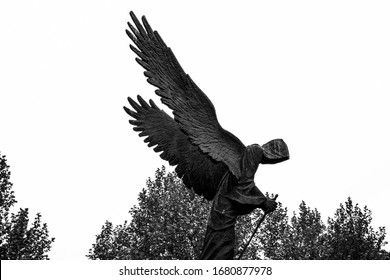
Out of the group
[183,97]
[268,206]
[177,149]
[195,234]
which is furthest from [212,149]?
[195,234]

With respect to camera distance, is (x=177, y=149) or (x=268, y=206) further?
(x=177, y=149)

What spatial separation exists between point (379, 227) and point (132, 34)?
2026 centimetres

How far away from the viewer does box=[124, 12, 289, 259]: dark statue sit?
791 cm

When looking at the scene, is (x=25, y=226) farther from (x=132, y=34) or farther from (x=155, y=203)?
(x=132, y=34)

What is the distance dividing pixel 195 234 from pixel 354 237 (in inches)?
298

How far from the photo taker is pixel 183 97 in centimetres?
824

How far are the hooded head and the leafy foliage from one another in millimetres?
13926

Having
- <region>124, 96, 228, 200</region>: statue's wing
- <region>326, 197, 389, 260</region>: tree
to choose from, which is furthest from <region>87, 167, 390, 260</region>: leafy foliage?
<region>124, 96, 228, 200</region>: statue's wing

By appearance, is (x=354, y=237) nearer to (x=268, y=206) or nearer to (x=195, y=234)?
(x=195, y=234)

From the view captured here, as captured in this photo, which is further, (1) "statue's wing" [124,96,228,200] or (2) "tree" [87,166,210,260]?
(2) "tree" [87,166,210,260]

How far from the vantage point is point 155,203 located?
85.4ft

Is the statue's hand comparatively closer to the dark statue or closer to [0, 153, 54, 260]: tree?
the dark statue

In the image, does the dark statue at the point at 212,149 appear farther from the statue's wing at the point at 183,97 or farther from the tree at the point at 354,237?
the tree at the point at 354,237

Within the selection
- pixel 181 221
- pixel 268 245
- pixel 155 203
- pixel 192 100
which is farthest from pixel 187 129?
pixel 268 245
